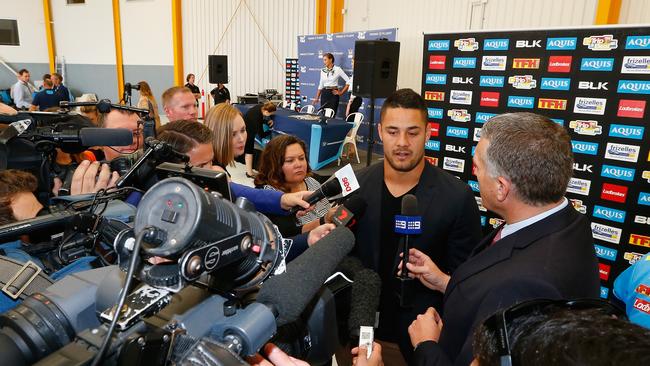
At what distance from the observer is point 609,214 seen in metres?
3.60

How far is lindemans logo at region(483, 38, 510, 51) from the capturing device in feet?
13.5

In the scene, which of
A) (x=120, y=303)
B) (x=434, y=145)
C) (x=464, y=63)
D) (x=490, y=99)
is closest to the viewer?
(x=120, y=303)

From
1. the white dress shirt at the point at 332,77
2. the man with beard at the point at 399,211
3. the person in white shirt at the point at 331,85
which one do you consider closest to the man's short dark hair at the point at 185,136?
the man with beard at the point at 399,211

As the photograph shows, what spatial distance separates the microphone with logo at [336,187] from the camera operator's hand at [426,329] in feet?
1.71

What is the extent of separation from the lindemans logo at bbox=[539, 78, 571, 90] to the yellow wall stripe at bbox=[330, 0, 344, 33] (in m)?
6.31

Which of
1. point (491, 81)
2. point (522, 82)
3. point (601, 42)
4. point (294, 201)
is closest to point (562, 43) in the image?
point (601, 42)

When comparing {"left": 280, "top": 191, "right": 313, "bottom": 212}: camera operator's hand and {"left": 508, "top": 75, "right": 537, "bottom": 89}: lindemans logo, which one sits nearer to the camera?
{"left": 280, "top": 191, "right": 313, "bottom": 212}: camera operator's hand

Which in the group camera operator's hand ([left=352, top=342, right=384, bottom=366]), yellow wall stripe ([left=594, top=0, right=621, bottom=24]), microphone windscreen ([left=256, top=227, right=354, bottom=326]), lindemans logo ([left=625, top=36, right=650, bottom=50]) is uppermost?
yellow wall stripe ([left=594, top=0, right=621, bottom=24])

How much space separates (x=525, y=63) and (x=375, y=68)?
1.67m

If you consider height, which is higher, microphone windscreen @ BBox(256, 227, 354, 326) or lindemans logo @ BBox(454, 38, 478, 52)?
lindemans logo @ BBox(454, 38, 478, 52)

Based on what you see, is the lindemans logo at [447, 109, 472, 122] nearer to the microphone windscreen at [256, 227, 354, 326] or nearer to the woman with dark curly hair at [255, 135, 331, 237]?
the woman with dark curly hair at [255, 135, 331, 237]

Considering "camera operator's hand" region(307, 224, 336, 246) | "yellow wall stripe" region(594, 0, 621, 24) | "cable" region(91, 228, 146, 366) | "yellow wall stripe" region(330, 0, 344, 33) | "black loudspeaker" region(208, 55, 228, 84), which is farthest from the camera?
"yellow wall stripe" region(330, 0, 344, 33)

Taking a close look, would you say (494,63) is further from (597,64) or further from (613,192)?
(613,192)

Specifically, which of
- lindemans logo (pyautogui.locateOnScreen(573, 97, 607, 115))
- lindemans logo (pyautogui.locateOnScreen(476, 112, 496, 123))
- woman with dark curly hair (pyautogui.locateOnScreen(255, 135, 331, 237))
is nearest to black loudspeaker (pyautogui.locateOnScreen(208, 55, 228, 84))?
lindemans logo (pyautogui.locateOnScreen(476, 112, 496, 123))
